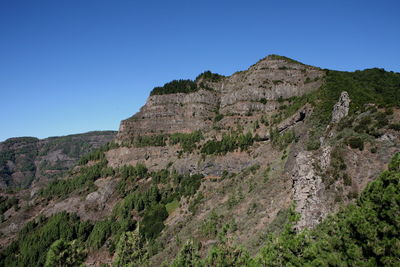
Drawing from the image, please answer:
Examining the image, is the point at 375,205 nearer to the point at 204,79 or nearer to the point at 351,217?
the point at 351,217

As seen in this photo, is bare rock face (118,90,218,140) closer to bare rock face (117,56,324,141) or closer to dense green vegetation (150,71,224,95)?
bare rock face (117,56,324,141)

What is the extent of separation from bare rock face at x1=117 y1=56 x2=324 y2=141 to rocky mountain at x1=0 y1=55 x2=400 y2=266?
20.7 inches

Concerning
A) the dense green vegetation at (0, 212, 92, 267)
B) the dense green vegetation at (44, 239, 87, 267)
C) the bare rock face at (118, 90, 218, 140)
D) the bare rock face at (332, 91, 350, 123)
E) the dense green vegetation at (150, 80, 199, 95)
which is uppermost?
the dense green vegetation at (150, 80, 199, 95)

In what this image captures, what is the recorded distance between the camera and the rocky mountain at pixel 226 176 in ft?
90.9

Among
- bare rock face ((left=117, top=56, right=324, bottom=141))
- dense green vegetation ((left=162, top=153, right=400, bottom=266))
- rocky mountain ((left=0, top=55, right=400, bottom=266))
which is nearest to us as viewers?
dense green vegetation ((left=162, top=153, right=400, bottom=266))

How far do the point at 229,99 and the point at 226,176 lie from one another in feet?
149

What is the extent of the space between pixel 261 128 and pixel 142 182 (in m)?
48.7

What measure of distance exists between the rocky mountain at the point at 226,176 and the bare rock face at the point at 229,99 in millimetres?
526

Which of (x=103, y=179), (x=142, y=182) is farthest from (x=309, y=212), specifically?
(x=103, y=179)

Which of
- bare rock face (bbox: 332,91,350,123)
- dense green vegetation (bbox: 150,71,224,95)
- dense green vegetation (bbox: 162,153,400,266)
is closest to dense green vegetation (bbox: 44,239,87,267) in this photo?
dense green vegetation (bbox: 162,153,400,266)

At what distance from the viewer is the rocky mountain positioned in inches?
1091

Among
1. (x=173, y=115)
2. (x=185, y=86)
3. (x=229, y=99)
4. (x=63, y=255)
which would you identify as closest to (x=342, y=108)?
(x=63, y=255)

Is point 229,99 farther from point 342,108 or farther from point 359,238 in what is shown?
point 359,238

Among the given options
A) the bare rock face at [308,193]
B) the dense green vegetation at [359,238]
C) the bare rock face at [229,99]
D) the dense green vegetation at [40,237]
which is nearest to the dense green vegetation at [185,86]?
the bare rock face at [229,99]
